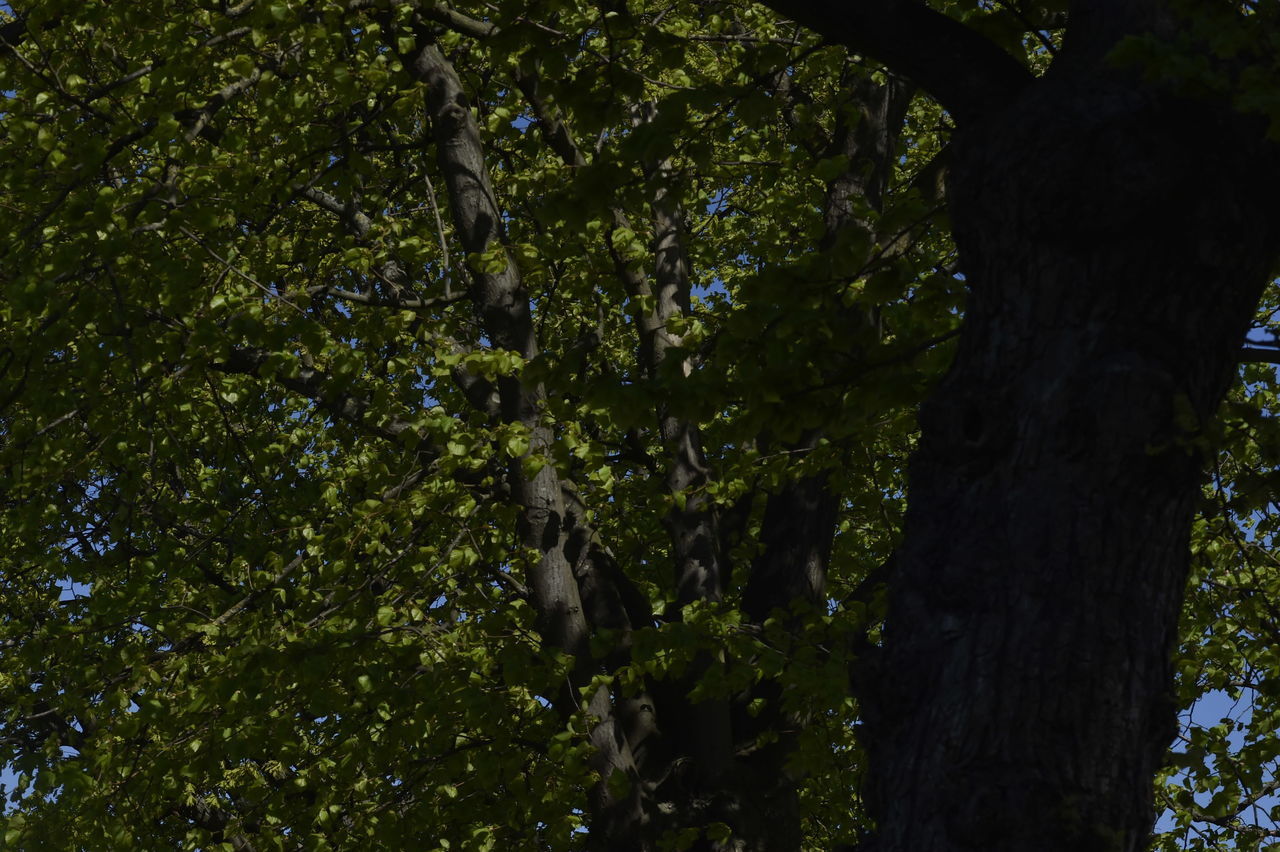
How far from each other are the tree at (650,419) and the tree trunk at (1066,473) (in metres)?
0.01

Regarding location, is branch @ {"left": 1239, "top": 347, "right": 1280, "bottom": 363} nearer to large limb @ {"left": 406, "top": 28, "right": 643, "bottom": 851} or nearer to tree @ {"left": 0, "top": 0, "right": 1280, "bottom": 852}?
tree @ {"left": 0, "top": 0, "right": 1280, "bottom": 852}

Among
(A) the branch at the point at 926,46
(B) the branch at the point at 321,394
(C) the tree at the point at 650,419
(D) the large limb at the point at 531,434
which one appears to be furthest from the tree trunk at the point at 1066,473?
(B) the branch at the point at 321,394

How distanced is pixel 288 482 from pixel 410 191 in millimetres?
2962

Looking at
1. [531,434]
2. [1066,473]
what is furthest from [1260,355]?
[531,434]

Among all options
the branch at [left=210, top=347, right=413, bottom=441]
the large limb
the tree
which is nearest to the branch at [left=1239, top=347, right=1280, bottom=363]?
the tree

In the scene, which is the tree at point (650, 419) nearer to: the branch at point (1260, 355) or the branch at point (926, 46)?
the branch at point (926, 46)

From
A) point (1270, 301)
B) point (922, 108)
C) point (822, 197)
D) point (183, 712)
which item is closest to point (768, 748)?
point (183, 712)

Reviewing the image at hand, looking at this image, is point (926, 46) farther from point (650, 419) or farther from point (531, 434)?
point (531, 434)

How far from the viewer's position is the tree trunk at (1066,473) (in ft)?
11.1

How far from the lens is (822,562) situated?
936 centimetres

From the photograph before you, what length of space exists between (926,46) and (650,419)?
1.97 meters

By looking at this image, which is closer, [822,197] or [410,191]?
[822,197]

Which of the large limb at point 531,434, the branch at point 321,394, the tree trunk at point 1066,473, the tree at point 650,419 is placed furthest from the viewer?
the branch at point 321,394

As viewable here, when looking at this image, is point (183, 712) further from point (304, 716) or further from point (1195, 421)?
point (1195, 421)
